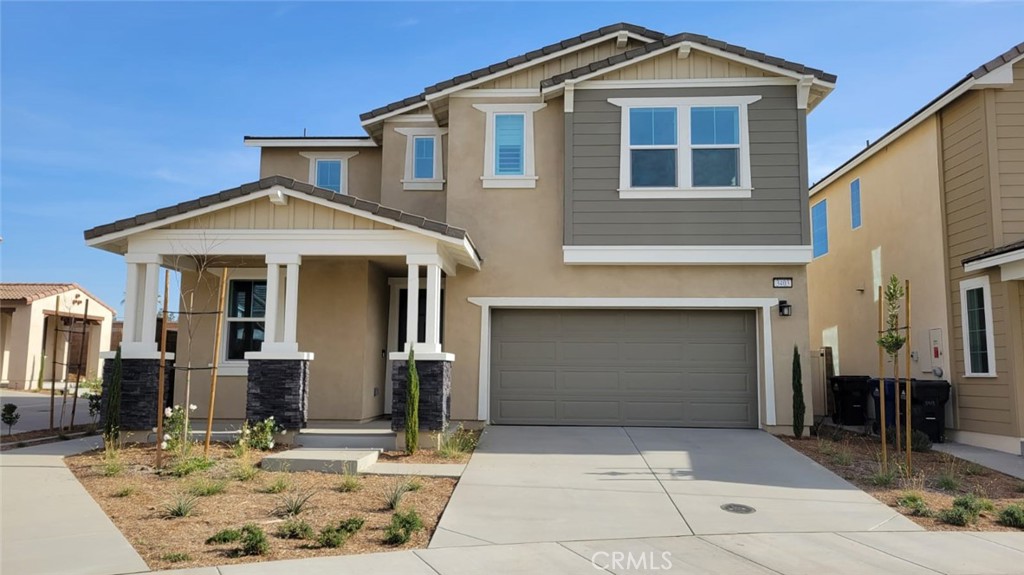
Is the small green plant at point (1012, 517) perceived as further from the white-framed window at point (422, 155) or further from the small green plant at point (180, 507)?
the white-framed window at point (422, 155)

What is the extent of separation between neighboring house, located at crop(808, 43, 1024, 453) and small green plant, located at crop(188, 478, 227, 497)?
11.0 meters

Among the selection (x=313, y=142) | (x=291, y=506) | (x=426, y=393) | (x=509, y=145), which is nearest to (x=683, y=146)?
(x=509, y=145)

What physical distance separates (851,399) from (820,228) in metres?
6.19

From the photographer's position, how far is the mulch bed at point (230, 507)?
19.7ft

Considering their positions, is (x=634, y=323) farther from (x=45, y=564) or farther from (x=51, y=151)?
(x=51, y=151)

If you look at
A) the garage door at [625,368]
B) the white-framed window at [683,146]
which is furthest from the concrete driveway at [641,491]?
the white-framed window at [683,146]

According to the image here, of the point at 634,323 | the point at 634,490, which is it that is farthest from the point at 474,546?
the point at 634,323

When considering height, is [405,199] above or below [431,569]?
above

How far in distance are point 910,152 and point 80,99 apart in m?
15.3

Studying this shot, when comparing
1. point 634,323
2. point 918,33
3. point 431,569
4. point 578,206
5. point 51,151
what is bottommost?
point 431,569

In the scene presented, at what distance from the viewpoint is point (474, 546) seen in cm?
622

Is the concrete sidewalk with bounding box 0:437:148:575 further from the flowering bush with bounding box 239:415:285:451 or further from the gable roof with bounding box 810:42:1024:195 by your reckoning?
the gable roof with bounding box 810:42:1024:195

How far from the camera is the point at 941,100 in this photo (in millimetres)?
12531

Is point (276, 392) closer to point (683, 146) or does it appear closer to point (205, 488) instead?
point (205, 488)
